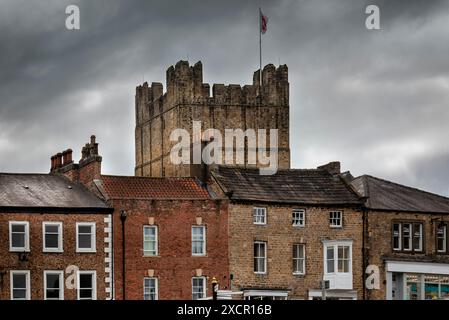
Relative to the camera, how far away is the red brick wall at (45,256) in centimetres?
6662

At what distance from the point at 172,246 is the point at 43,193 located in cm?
764

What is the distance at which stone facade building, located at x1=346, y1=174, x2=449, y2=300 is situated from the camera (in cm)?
7362

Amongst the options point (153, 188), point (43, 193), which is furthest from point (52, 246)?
point (153, 188)

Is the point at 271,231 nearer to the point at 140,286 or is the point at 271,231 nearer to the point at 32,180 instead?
the point at 140,286

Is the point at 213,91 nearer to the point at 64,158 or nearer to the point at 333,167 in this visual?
the point at 333,167

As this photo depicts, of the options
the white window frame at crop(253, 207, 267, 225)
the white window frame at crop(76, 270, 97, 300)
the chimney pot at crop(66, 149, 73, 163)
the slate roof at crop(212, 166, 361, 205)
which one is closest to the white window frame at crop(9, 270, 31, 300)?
the white window frame at crop(76, 270, 97, 300)

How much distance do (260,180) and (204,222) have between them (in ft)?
19.9

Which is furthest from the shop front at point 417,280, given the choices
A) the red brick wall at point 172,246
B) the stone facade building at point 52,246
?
the stone facade building at point 52,246

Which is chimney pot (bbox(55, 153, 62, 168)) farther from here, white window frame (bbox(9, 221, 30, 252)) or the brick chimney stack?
white window frame (bbox(9, 221, 30, 252))

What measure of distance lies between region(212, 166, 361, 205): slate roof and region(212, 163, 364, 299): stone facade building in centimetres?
6

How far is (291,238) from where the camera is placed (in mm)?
72688

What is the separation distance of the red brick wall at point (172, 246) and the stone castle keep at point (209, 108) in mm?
35900

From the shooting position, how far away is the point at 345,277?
73062 mm
